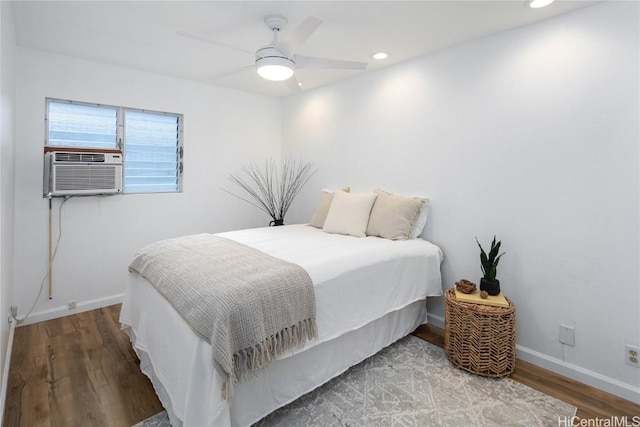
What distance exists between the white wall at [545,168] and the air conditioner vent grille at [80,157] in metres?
2.85

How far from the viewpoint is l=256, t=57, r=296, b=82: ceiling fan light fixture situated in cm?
212

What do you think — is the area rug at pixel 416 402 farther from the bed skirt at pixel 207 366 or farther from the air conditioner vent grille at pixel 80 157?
the air conditioner vent grille at pixel 80 157

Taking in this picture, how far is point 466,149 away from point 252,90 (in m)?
2.79

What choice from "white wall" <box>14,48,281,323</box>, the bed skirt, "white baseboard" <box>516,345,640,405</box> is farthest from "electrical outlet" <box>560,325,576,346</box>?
"white wall" <box>14,48,281,323</box>

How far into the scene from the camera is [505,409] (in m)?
1.86

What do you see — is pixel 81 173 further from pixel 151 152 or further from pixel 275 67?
pixel 275 67

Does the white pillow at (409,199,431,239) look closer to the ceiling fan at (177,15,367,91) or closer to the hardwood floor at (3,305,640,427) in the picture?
the hardwood floor at (3,305,640,427)

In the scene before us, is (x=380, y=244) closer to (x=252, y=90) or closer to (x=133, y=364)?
(x=133, y=364)

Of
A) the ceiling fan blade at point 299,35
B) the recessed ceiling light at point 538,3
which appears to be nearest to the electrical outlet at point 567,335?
the recessed ceiling light at point 538,3

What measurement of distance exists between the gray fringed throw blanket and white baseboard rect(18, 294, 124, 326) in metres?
1.66

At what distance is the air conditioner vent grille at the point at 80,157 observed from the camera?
2.83m

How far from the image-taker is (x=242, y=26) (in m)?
2.37

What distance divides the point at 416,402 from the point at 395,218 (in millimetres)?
1462

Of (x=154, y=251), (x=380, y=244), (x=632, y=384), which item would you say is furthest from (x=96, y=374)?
(x=632, y=384)
